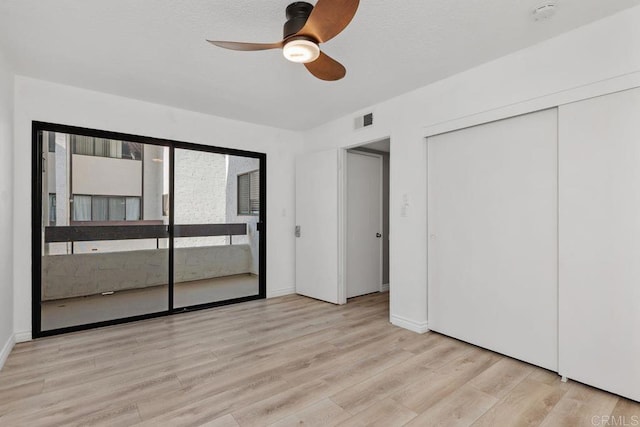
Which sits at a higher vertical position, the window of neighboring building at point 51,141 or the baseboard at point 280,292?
the window of neighboring building at point 51,141

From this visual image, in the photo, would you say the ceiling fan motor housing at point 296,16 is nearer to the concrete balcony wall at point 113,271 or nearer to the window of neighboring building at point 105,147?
the window of neighboring building at point 105,147

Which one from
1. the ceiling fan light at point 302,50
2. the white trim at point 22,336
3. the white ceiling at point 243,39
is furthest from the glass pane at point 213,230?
the ceiling fan light at point 302,50

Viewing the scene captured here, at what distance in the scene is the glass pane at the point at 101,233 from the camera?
352cm

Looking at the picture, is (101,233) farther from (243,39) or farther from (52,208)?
(243,39)

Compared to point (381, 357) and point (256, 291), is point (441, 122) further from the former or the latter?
point (256, 291)

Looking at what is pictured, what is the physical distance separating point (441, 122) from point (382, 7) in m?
1.40

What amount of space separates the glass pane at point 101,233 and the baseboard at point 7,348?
0.34 metres

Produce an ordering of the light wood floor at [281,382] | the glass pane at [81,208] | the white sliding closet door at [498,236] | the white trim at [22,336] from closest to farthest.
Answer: the light wood floor at [281,382], the white sliding closet door at [498,236], the white trim at [22,336], the glass pane at [81,208]

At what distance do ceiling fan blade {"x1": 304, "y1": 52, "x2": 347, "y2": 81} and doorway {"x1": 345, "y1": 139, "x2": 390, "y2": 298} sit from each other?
2133 mm

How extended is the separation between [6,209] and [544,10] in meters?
4.41

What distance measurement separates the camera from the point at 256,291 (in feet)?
15.9

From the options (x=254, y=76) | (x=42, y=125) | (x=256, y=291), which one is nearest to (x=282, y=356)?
(x=256, y=291)

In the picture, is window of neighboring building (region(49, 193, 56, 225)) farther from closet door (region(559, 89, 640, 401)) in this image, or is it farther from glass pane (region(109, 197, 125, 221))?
closet door (region(559, 89, 640, 401))

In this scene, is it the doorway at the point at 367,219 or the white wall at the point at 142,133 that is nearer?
the white wall at the point at 142,133
